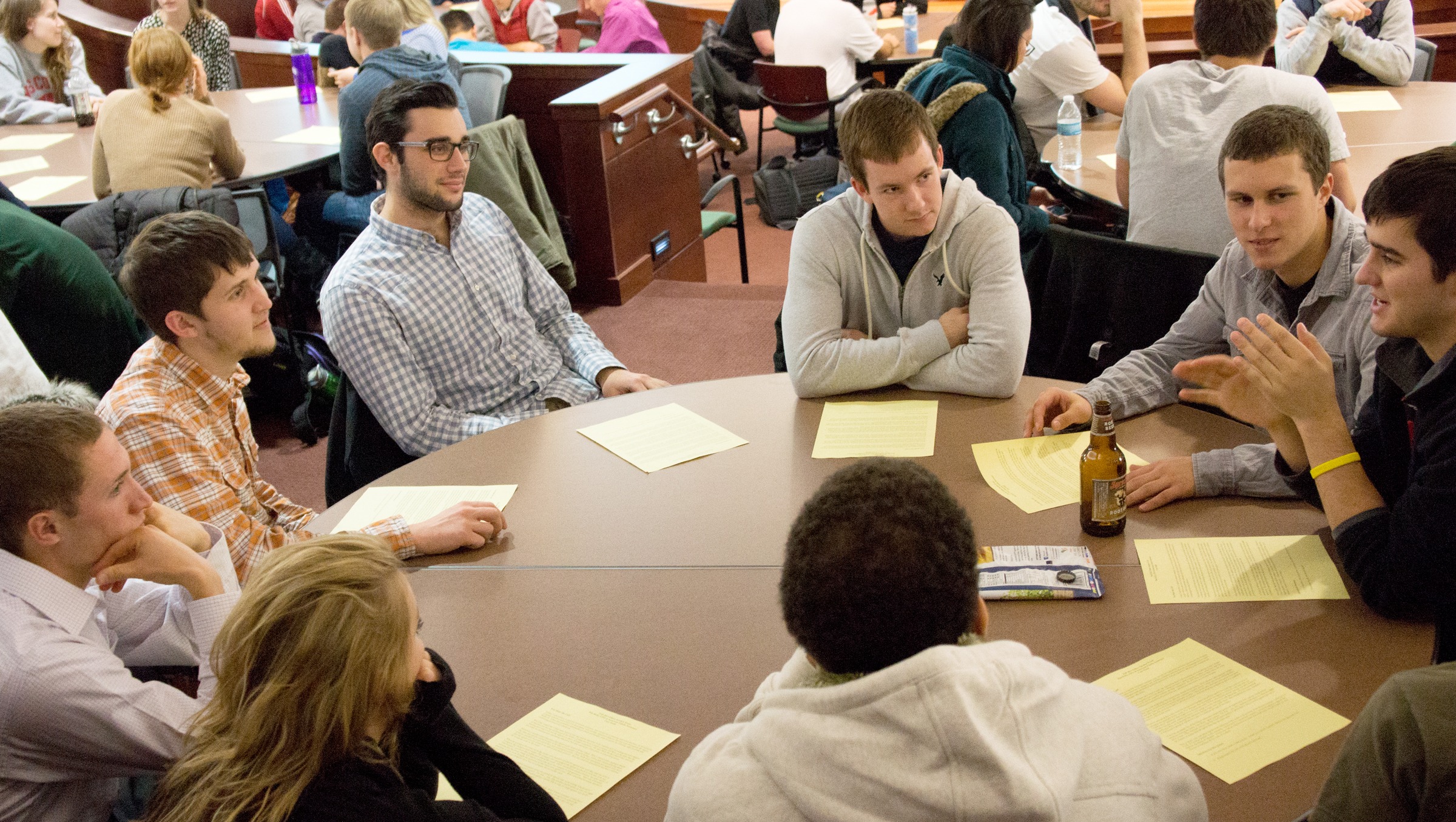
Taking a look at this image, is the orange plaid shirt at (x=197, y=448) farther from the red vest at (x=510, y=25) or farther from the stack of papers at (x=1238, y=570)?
the red vest at (x=510, y=25)

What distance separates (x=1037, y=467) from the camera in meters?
1.94

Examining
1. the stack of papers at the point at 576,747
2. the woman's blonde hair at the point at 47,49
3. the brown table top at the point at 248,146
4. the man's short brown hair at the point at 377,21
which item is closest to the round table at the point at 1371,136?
the man's short brown hair at the point at 377,21

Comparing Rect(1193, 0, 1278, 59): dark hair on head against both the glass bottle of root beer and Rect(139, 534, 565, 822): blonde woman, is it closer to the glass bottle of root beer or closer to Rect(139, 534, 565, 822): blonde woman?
the glass bottle of root beer

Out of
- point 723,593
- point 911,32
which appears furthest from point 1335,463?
point 911,32

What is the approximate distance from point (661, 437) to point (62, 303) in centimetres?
200

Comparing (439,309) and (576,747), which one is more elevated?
(439,309)

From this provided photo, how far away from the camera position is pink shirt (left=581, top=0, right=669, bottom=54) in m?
6.75

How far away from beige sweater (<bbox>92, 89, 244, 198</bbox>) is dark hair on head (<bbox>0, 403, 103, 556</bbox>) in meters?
2.78

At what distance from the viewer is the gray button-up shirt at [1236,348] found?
180 cm

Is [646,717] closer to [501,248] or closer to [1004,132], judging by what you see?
[501,248]

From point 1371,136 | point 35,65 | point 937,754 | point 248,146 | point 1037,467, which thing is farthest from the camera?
point 35,65

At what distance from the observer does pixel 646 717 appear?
4.69 ft

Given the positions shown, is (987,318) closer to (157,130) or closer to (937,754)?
(937,754)

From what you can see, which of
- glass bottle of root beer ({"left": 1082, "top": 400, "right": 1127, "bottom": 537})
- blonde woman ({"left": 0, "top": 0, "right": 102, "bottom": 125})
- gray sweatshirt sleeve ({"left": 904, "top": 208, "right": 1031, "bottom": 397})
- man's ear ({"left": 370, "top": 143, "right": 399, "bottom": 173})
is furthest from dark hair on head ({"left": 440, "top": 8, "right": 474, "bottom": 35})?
glass bottle of root beer ({"left": 1082, "top": 400, "right": 1127, "bottom": 537})
